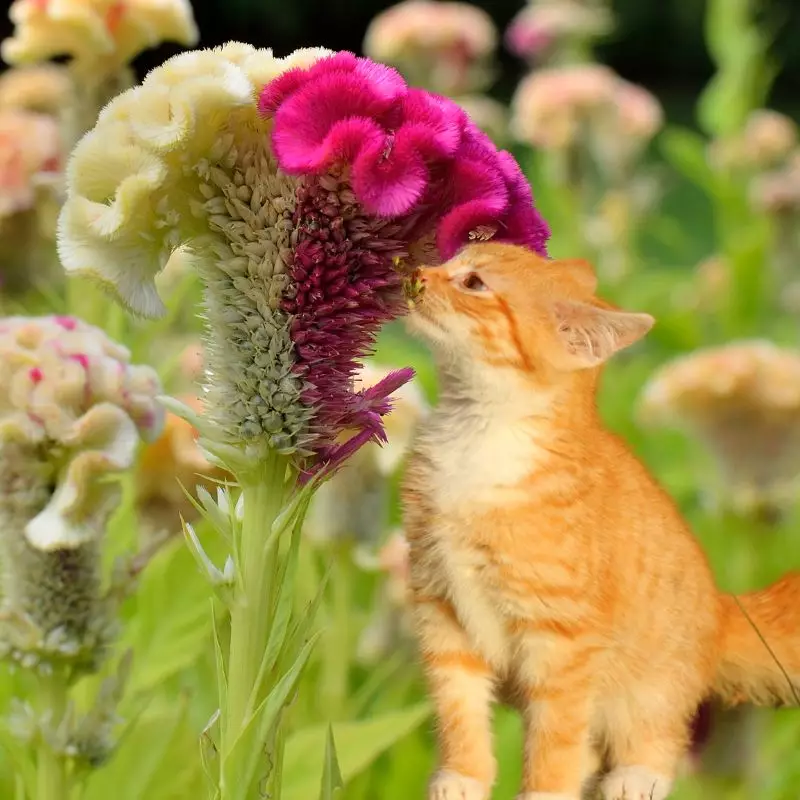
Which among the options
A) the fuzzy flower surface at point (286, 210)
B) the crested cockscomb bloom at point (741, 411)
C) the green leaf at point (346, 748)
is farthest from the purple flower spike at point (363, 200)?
the green leaf at point (346, 748)

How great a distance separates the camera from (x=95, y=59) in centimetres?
121

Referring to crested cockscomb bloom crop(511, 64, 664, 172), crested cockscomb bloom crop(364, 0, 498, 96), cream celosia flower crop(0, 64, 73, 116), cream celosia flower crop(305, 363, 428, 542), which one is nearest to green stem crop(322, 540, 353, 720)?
cream celosia flower crop(305, 363, 428, 542)

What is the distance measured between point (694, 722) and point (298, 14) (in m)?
7.12

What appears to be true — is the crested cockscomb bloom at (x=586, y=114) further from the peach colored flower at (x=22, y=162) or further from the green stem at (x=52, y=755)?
the green stem at (x=52, y=755)

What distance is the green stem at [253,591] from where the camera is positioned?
54 centimetres

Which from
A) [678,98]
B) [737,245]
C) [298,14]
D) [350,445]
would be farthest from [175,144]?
[678,98]

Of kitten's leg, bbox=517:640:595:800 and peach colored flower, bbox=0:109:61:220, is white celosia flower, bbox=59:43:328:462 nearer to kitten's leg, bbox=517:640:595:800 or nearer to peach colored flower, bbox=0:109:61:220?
kitten's leg, bbox=517:640:595:800

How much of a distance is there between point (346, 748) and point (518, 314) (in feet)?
1.93

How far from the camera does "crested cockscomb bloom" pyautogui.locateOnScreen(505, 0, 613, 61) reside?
301 cm

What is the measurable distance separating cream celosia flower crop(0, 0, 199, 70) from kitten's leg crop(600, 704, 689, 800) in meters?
0.93

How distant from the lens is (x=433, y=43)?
2617mm

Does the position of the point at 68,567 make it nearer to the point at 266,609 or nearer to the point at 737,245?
the point at 266,609

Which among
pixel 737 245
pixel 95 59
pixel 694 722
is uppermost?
pixel 694 722

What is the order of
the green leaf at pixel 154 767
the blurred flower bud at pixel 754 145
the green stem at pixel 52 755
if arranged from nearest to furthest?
1. the green stem at pixel 52 755
2. the green leaf at pixel 154 767
3. the blurred flower bud at pixel 754 145
